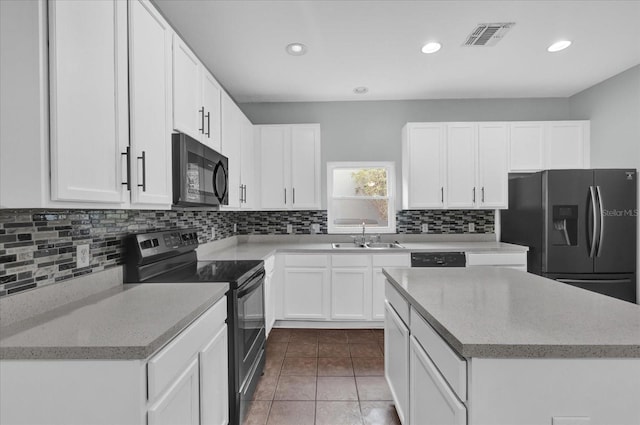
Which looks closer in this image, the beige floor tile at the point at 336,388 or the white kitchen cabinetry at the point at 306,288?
the beige floor tile at the point at 336,388

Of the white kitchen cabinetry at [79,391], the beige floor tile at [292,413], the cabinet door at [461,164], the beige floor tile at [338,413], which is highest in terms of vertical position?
the cabinet door at [461,164]

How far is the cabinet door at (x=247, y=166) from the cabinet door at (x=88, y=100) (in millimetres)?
1861

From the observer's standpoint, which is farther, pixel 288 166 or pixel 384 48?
pixel 288 166

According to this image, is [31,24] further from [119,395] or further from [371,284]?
[371,284]

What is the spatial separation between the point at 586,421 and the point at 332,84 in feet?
10.7

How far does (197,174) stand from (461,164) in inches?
111

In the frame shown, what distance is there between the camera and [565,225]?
3.00 meters

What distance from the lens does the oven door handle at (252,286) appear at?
6.28ft

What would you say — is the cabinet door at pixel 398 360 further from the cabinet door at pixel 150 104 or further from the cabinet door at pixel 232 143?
the cabinet door at pixel 232 143

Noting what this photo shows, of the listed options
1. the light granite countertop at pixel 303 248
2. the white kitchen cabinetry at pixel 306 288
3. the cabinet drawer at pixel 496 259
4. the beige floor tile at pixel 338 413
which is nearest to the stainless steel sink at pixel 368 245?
the light granite countertop at pixel 303 248

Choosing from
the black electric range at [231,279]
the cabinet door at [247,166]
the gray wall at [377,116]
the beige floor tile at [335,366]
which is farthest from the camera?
the gray wall at [377,116]

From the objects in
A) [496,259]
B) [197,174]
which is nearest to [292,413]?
[197,174]

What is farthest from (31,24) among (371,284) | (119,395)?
(371,284)

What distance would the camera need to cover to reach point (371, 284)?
3.36 meters
